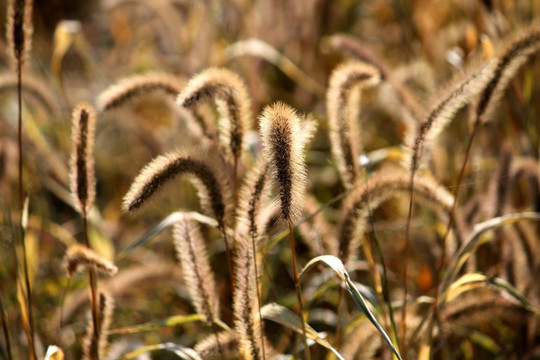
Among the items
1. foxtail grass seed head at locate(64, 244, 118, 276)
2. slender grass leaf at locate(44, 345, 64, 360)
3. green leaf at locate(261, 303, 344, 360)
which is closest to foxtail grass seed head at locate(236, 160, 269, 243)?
green leaf at locate(261, 303, 344, 360)

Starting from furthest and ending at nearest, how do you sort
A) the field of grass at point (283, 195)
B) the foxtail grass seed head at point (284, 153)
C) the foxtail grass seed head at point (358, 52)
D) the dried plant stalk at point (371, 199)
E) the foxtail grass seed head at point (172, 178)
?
the foxtail grass seed head at point (358, 52) → the dried plant stalk at point (371, 199) → the field of grass at point (283, 195) → the foxtail grass seed head at point (172, 178) → the foxtail grass seed head at point (284, 153)

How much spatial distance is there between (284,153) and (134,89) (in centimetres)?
85

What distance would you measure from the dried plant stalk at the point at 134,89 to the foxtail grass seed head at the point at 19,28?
0.28 m

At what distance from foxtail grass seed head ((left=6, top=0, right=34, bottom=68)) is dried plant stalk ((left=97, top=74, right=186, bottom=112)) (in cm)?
28

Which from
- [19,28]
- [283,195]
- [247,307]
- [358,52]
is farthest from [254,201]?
[358,52]

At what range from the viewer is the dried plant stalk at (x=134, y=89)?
6.12 ft

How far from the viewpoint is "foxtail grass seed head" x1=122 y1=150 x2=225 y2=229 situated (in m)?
1.42

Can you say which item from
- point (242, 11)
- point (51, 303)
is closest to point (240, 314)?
point (51, 303)

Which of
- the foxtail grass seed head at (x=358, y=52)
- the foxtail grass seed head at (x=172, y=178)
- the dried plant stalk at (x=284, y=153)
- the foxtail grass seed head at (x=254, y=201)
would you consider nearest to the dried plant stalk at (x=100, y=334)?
the foxtail grass seed head at (x=172, y=178)

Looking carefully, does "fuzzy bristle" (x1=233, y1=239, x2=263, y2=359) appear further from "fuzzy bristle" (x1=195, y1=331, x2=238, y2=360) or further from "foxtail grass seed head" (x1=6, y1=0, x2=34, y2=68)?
"foxtail grass seed head" (x1=6, y1=0, x2=34, y2=68)

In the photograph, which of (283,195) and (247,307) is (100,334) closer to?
(247,307)

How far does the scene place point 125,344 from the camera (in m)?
2.46

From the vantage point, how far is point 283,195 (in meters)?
1.29

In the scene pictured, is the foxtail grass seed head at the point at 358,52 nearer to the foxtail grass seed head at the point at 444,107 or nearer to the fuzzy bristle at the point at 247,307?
the foxtail grass seed head at the point at 444,107
